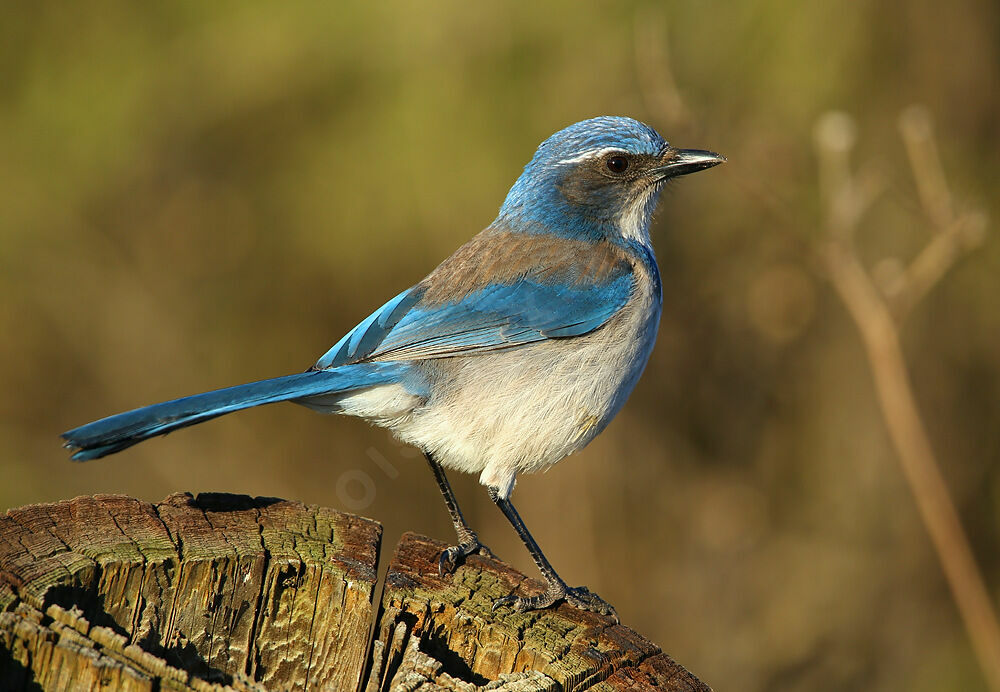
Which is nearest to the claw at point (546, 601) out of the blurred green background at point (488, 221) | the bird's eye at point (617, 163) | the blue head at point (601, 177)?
the blue head at point (601, 177)

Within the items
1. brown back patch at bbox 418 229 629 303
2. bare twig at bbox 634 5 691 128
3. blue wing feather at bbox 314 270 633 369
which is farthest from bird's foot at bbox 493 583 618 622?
bare twig at bbox 634 5 691 128

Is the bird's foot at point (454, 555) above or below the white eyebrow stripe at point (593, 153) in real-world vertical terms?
below

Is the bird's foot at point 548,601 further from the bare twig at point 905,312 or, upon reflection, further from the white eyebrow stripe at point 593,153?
the white eyebrow stripe at point 593,153

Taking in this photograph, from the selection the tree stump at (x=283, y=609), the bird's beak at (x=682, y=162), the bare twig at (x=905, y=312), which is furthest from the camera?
the bird's beak at (x=682, y=162)

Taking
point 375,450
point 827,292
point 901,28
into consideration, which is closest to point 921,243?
point 827,292

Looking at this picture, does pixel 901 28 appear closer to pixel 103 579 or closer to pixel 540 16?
pixel 540 16

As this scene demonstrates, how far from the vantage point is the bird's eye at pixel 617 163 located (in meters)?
5.27

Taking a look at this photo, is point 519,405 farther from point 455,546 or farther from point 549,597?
point 549,597

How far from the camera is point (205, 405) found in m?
3.79

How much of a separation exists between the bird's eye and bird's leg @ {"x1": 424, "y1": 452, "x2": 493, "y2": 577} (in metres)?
1.71

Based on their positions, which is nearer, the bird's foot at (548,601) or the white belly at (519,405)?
the bird's foot at (548,601)

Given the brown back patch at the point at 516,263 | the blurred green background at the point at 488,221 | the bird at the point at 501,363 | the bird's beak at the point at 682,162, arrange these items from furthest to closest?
the blurred green background at the point at 488,221 < the bird's beak at the point at 682,162 < the brown back patch at the point at 516,263 < the bird at the point at 501,363

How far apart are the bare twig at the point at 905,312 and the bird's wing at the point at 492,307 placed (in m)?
1.13

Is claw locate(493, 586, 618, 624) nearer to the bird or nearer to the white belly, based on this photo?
the bird
